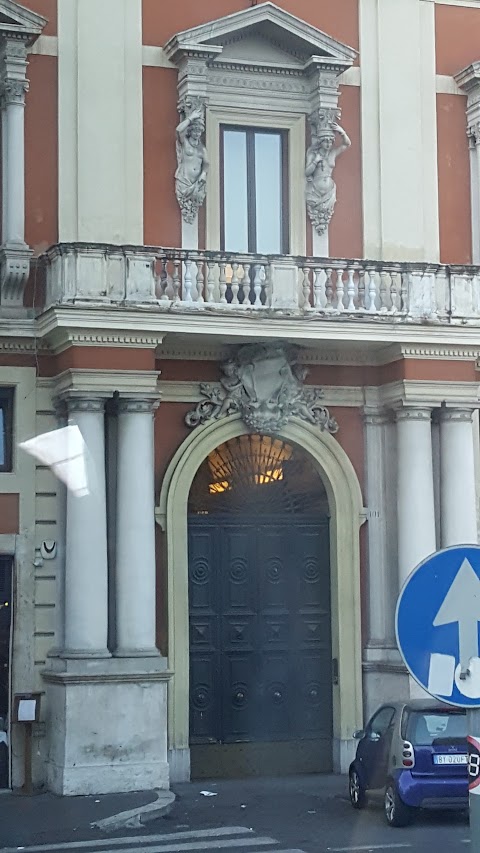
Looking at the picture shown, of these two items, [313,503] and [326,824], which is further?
[313,503]

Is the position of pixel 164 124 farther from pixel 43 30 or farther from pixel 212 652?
pixel 212 652

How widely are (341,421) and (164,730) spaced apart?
4991mm

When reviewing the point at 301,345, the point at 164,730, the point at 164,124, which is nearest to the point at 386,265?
the point at 301,345

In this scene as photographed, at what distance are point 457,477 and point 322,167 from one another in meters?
4.46

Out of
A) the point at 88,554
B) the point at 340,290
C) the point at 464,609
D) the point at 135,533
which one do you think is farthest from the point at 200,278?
the point at 464,609

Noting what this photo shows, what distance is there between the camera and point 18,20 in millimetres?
18906

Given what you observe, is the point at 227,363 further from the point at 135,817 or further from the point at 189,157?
the point at 135,817

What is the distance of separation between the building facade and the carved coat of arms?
3cm

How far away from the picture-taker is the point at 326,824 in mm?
15734

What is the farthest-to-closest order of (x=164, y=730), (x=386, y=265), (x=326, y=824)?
(x=386, y=265) < (x=164, y=730) < (x=326, y=824)

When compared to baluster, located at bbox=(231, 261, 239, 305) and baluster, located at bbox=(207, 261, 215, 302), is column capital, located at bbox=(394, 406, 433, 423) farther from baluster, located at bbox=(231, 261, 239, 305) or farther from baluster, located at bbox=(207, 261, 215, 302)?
baluster, located at bbox=(207, 261, 215, 302)

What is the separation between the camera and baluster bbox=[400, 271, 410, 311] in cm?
1956

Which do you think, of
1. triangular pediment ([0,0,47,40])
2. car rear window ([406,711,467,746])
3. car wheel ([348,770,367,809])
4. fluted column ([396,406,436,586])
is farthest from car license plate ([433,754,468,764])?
triangular pediment ([0,0,47,40])

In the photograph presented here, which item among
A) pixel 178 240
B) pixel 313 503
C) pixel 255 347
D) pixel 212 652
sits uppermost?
pixel 178 240
